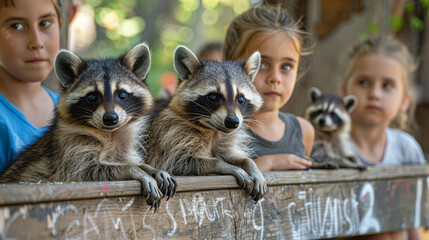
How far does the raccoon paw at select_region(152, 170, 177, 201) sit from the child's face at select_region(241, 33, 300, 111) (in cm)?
125

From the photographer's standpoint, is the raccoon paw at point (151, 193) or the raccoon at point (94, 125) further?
the raccoon at point (94, 125)

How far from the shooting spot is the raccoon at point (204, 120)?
2367mm

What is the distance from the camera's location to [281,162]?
9.43ft

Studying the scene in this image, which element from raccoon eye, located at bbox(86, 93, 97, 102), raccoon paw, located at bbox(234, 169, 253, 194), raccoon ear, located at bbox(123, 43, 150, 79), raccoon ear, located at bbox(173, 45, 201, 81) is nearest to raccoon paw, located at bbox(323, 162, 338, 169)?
raccoon paw, located at bbox(234, 169, 253, 194)

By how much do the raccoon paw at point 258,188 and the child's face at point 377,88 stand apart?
226cm

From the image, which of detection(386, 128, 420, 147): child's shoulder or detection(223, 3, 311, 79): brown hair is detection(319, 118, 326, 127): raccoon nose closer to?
detection(223, 3, 311, 79): brown hair

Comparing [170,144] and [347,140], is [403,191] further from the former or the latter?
[170,144]

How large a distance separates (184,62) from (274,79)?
69 cm

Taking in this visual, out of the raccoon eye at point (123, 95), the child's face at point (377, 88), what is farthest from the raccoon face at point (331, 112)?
the raccoon eye at point (123, 95)

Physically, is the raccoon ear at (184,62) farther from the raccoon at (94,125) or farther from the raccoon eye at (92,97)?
the raccoon eye at (92,97)

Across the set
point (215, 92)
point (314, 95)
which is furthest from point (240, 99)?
point (314, 95)

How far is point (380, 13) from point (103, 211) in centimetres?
471

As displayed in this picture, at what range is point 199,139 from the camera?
2.54 meters

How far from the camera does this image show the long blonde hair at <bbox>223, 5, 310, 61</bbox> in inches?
126
